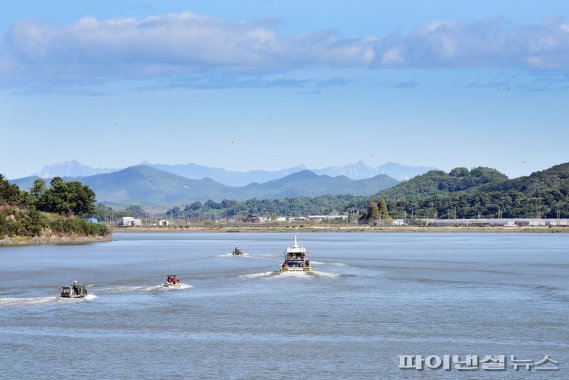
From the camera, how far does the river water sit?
49.8 m

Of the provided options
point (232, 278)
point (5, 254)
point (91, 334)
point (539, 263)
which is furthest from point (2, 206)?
point (91, 334)

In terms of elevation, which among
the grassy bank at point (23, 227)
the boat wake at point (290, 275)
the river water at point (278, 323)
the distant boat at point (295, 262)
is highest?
the grassy bank at point (23, 227)

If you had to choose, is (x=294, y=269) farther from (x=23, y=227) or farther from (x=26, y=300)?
(x=23, y=227)

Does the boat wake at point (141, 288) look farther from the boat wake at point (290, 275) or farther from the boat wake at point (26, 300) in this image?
the boat wake at point (290, 275)

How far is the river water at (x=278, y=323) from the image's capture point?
49.8 metres

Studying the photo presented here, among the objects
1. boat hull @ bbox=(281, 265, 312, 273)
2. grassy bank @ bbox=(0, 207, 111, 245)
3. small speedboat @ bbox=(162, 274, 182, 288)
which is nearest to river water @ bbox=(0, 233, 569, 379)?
small speedboat @ bbox=(162, 274, 182, 288)

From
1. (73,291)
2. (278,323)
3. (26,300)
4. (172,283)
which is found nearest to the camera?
(278,323)

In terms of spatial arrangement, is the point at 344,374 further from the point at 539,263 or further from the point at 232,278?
the point at 539,263

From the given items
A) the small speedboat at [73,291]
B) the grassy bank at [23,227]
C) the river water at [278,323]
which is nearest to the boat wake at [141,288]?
the river water at [278,323]

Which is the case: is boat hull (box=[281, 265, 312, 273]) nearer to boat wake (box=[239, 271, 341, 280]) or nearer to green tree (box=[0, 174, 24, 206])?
boat wake (box=[239, 271, 341, 280])

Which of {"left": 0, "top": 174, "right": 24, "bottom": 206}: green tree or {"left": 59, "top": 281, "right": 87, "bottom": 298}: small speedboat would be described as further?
{"left": 0, "top": 174, "right": 24, "bottom": 206}: green tree

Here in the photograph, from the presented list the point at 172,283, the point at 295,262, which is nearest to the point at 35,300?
the point at 172,283

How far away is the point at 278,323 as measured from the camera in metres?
64.2

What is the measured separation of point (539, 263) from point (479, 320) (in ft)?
226
